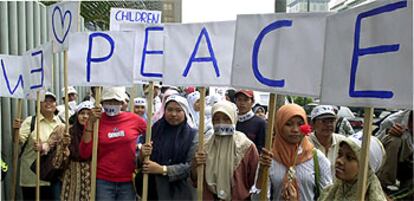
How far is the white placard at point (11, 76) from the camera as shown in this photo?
495cm

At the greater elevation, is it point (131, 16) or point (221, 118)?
point (131, 16)

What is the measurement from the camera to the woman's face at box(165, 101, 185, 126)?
4078mm

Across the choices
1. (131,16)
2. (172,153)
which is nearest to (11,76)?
(131,16)

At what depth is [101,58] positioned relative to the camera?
411cm

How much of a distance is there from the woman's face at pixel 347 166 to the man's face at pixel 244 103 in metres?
2.23

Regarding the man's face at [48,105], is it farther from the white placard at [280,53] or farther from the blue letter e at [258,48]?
the blue letter e at [258,48]

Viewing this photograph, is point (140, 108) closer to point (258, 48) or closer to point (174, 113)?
Result: point (174, 113)

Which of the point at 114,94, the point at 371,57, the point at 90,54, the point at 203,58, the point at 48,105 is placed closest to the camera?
the point at 371,57

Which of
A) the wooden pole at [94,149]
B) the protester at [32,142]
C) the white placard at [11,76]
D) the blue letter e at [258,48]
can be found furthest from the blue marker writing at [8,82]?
the blue letter e at [258,48]

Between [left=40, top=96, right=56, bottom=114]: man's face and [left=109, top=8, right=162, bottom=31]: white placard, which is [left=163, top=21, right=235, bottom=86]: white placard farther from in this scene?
[left=109, top=8, right=162, bottom=31]: white placard

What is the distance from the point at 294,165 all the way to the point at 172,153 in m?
1.11

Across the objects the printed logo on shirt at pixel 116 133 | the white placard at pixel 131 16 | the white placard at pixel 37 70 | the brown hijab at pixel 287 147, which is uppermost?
the white placard at pixel 131 16

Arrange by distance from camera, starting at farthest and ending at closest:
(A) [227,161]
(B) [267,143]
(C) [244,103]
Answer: (C) [244,103] < (A) [227,161] < (B) [267,143]

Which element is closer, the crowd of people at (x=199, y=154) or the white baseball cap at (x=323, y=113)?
the crowd of people at (x=199, y=154)
